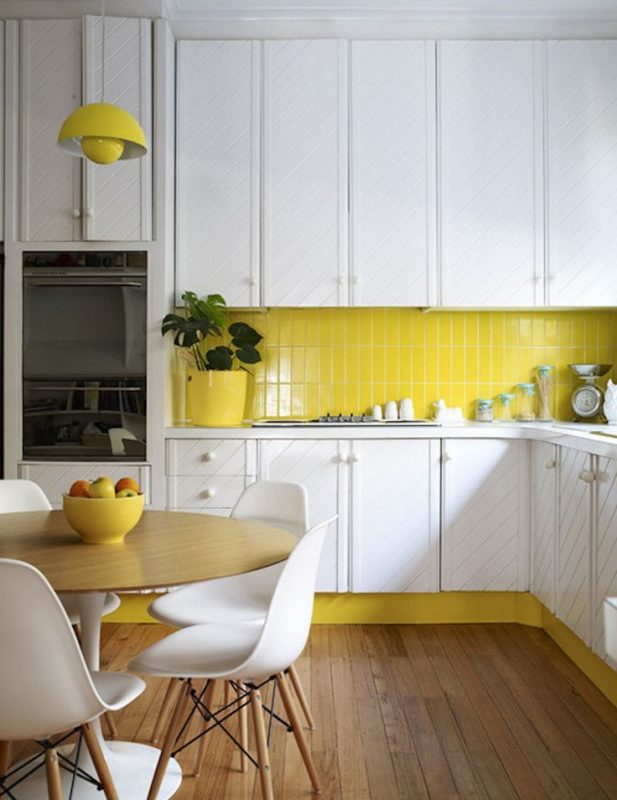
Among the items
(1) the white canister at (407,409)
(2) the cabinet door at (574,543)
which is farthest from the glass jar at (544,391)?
(2) the cabinet door at (574,543)

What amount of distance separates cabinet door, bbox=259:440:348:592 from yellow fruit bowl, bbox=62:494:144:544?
163 centimetres

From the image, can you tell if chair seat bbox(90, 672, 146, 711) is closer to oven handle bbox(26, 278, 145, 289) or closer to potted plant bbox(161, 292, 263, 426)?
potted plant bbox(161, 292, 263, 426)

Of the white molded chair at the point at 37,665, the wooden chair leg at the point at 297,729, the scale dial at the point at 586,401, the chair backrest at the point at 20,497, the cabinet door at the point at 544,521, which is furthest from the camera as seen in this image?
the scale dial at the point at 586,401

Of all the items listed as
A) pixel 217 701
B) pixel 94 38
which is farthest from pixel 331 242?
pixel 217 701

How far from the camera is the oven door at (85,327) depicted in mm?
3748

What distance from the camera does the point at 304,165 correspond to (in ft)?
12.9

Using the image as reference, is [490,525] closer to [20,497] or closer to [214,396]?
[214,396]

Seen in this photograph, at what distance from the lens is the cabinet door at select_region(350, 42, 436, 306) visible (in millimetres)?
3920

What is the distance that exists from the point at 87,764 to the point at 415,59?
3.29 meters

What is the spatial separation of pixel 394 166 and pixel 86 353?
66.3 inches

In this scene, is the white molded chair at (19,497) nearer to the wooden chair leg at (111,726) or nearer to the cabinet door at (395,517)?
the wooden chair leg at (111,726)

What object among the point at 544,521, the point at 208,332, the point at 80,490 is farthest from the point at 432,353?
the point at 80,490

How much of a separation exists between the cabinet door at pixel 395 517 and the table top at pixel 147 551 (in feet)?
4.33

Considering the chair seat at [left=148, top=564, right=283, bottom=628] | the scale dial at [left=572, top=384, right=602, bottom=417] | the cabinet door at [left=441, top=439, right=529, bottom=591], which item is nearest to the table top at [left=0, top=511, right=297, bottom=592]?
the chair seat at [left=148, top=564, right=283, bottom=628]
